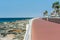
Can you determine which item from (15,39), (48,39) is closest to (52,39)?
(48,39)

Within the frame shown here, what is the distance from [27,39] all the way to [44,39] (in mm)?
1689

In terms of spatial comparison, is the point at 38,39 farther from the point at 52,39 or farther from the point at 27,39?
the point at 27,39

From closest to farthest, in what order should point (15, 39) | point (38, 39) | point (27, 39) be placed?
point (27, 39), point (38, 39), point (15, 39)

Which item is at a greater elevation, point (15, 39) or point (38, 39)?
point (38, 39)

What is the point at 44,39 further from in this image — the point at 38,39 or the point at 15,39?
the point at 15,39

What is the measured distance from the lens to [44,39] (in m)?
7.32

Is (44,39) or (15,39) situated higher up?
(44,39)

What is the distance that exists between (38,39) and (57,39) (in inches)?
25.2

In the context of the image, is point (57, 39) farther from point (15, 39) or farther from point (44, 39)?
point (15, 39)

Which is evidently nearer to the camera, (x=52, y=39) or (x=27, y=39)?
(x=27, y=39)

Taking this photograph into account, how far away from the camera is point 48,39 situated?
24.0 ft

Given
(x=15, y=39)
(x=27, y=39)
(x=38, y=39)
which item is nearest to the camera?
(x=27, y=39)

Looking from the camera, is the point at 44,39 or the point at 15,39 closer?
the point at 44,39

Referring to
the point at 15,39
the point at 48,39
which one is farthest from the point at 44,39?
the point at 15,39
